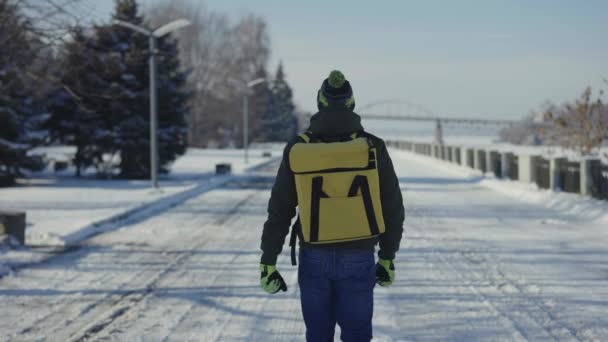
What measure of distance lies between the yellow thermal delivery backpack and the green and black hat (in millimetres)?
220

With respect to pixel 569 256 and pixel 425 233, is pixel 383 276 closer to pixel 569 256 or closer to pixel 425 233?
pixel 569 256

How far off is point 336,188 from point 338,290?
545 millimetres

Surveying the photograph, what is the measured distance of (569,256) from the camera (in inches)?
383

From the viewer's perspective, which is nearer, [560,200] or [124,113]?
[560,200]

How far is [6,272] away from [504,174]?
21.2 metres

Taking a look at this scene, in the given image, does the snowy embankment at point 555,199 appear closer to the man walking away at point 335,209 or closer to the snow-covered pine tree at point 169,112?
the man walking away at point 335,209

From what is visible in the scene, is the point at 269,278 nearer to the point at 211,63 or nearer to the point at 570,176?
the point at 570,176

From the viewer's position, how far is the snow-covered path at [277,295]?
19.6 feet

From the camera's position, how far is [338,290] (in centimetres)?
359

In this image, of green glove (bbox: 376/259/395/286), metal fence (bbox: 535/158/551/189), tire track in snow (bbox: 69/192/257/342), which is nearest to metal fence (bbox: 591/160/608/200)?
metal fence (bbox: 535/158/551/189)

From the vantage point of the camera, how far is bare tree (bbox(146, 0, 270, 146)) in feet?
221

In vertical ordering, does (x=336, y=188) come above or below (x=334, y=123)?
below

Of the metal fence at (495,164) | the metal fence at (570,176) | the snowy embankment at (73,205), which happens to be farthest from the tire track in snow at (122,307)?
the metal fence at (495,164)

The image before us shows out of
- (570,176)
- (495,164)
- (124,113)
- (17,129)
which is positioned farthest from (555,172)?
(17,129)
